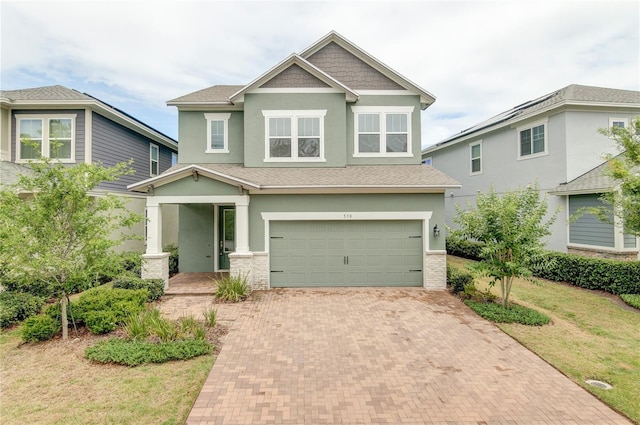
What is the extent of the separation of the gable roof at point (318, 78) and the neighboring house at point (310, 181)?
4 centimetres

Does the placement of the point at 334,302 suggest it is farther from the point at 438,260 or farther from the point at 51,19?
the point at 51,19

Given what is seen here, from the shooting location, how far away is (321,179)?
10.8 m

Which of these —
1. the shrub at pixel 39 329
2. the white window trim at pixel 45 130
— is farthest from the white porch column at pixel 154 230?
the white window trim at pixel 45 130

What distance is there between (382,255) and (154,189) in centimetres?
859

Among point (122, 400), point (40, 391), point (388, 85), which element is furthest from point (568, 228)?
point (40, 391)

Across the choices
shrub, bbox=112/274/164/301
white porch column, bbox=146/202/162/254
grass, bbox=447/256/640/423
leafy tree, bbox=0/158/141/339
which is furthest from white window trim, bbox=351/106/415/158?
shrub, bbox=112/274/164/301

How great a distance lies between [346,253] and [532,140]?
1129 cm

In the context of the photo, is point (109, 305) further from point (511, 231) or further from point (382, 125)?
point (382, 125)

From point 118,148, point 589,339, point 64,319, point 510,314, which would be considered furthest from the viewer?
point 118,148

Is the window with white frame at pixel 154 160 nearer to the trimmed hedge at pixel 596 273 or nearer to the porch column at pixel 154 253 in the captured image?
the porch column at pixel 154 253

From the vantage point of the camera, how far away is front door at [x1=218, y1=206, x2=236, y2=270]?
42.4ft

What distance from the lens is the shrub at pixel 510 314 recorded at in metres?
7.47

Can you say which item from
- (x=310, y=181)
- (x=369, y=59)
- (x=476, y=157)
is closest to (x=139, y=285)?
(x=310, y=181)

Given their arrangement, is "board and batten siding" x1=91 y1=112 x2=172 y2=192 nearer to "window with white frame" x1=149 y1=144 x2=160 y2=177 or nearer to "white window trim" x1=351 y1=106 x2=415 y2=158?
"window with white frame" x1=149 y1=144 x2=160 y2=177
